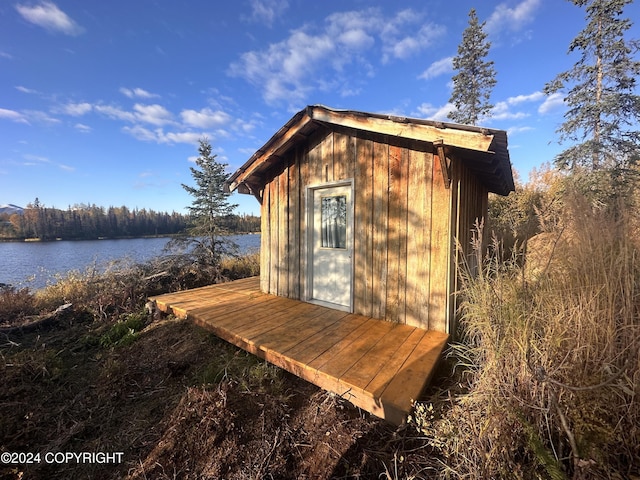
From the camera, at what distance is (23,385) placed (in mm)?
2609

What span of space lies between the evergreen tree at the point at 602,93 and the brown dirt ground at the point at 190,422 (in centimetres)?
1180

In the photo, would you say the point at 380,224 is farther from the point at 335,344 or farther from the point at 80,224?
the point at 80,224

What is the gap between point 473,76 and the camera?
1466 centimetres

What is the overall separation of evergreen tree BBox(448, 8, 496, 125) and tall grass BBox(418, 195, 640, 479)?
1670 centimetres

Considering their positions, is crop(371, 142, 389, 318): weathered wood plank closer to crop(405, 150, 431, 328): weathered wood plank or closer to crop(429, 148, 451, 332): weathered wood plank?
crop(405, 150, 431, 328): weathered wood plank

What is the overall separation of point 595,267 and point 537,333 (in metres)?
0.64

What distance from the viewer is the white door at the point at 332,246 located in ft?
12.3

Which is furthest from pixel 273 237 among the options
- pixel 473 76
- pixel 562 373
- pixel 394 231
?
pixel 473 76

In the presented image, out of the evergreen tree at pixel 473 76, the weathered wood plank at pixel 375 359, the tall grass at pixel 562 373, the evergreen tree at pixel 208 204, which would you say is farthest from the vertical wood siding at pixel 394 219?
the evergreen tree at pixel 473 76

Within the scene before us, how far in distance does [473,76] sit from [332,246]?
17.1 metres

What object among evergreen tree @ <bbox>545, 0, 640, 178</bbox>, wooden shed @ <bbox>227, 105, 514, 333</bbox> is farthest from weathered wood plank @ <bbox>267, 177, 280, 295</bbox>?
evergreen tree @ <bbox>545, 0, 640, 178</bbox>

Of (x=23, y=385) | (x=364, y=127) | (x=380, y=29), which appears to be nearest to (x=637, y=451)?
(x=364, y=127)

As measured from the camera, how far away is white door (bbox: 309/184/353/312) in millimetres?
3756

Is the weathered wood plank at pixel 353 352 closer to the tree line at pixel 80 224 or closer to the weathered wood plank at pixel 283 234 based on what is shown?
the weathered wood plank at pixel 283 234
